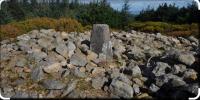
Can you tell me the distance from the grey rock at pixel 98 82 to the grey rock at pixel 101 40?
207 centimetres

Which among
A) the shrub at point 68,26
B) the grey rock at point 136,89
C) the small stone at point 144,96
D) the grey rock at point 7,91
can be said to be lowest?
the shrub at point 68,26

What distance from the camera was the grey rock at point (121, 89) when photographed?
727cm

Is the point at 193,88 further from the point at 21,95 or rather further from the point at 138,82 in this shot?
the point at 21,95

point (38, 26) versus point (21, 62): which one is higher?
point (21, 62)

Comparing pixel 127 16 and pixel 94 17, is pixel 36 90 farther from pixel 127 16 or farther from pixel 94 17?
pixel 127 16

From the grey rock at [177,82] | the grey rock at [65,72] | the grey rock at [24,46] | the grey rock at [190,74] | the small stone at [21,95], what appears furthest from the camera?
the grey rock at [24,46]

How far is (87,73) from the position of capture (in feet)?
28.6

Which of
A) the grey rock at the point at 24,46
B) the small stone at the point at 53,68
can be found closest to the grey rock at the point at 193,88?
the small stone at the point at 53,68

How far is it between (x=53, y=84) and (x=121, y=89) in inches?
55.1

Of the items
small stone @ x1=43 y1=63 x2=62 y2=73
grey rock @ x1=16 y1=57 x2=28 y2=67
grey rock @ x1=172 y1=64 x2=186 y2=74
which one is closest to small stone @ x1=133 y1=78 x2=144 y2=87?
grey rock @ x1=172 y1=64 x2=186 y2=74

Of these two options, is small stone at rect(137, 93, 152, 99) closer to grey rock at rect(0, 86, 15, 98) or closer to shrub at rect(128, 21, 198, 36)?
grey rock at rect(0, 86, 15, 98)

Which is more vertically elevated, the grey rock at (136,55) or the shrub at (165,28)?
the grey rock at (136,55)

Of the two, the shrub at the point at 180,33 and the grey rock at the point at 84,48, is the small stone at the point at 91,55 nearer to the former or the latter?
the grey rock at the point at 84,48

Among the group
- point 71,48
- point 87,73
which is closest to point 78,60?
point 87,73
